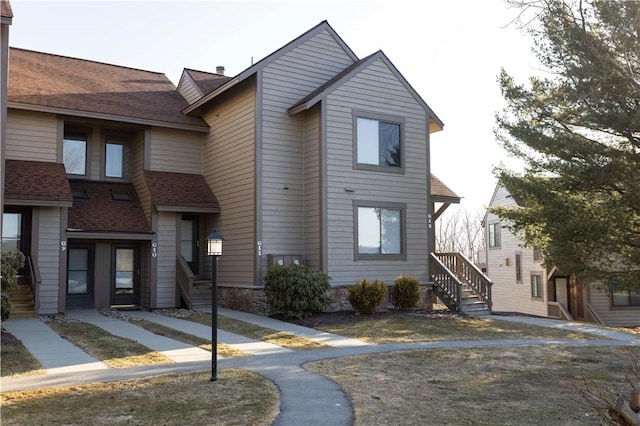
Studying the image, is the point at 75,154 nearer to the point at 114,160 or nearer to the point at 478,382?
the point at 114,160

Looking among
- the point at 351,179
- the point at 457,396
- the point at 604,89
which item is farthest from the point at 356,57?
the point at 457,396

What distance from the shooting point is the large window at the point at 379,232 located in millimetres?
17062

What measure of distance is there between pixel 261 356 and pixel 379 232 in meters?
8.12

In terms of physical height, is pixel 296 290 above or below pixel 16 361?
above

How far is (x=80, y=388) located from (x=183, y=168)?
12289 mm

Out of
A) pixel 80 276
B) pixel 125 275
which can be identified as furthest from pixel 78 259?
pixel 125 275

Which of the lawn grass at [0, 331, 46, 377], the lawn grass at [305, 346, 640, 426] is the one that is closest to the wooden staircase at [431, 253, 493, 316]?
the lawn grass at [305, 346, 640, 426]

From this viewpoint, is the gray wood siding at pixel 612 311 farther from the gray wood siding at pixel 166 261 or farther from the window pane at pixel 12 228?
the window pane at pixel 12 228

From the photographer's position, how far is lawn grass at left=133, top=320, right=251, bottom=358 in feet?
34.1

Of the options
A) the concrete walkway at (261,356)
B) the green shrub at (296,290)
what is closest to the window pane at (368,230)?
the green shrub at (296,290)

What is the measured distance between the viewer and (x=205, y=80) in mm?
20734

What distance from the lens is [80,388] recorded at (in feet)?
24.6

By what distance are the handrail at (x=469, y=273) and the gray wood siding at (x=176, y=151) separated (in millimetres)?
8521

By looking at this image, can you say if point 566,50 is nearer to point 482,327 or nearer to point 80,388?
point 482,327
